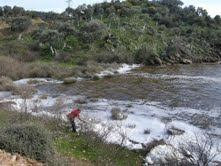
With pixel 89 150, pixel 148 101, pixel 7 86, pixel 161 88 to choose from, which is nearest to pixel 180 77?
pixel 161 88

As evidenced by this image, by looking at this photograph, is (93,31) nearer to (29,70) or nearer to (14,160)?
(29,70)

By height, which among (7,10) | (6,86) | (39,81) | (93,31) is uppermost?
(7,10)

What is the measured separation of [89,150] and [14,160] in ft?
21.2

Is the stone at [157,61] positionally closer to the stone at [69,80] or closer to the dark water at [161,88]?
the dark water at [161,88]

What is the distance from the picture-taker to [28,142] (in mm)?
12188

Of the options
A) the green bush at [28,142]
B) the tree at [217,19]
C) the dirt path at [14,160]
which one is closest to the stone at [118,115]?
the green bush at [28,142]

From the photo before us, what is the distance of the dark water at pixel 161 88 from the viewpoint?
29.2m

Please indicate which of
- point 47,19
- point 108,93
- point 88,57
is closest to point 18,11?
point 47,19

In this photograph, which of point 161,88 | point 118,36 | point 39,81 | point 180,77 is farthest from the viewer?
point 118,36

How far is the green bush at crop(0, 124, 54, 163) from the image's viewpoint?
11938 mm

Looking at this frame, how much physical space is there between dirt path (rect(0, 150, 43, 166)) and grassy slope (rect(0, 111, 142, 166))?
4051mm

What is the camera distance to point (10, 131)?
1250 cm

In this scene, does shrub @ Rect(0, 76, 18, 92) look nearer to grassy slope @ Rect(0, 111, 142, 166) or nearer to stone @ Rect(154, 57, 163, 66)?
grassy slope @ Rect(0, 111, 142, 166)

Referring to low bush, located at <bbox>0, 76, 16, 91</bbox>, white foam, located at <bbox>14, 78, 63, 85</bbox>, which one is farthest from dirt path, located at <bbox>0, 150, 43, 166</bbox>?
white foam, located at <bbox>14, 78, 63, 85</bbox>
